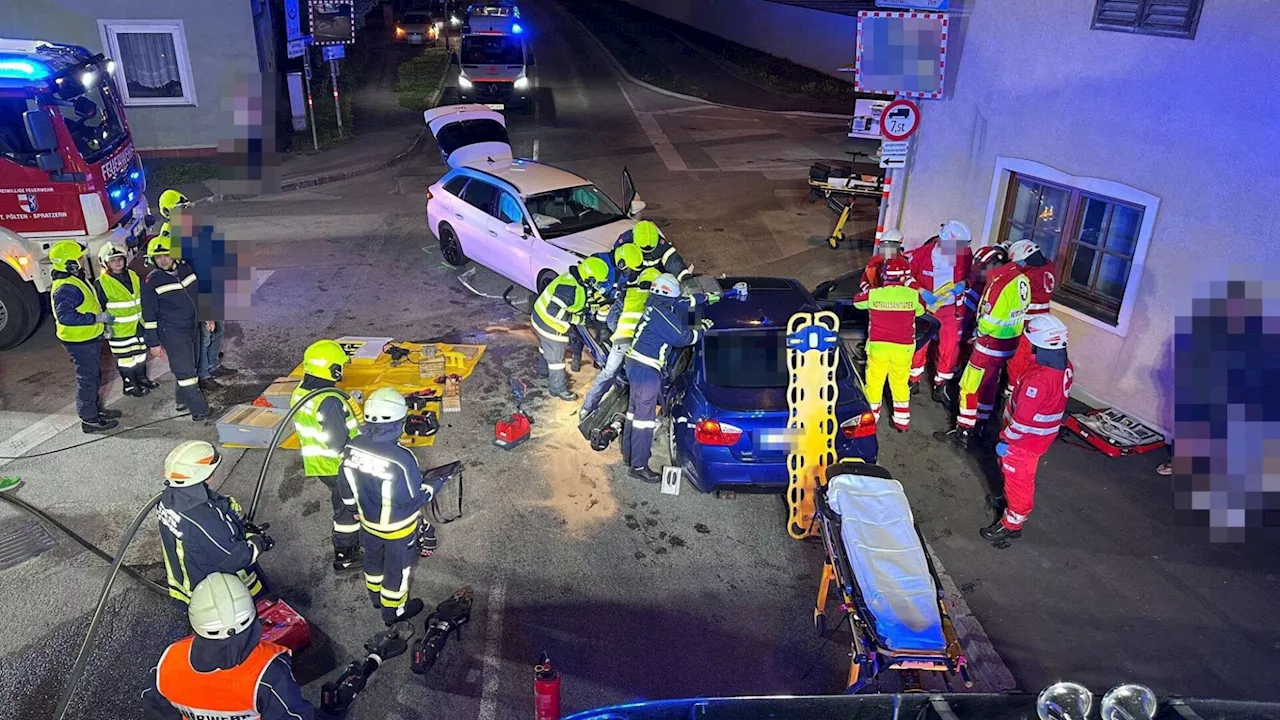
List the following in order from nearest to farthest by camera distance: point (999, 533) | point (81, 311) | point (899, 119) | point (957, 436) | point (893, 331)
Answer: point (999, 533) → point (81, 311) → point (893, 331) → point (957, 436) → point (899, 119)

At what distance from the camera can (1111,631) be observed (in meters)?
5.60

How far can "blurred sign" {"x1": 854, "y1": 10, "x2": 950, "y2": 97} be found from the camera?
9297 millimetres

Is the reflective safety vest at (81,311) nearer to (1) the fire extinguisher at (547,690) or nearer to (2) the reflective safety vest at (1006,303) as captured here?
(1) the fire extinguisher at (547,690)

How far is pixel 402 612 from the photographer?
5406 mm

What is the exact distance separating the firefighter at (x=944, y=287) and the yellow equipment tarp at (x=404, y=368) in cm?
477

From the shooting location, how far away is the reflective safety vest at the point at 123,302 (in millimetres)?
7699

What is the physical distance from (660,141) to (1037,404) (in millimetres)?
16139

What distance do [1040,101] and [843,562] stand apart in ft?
19.8

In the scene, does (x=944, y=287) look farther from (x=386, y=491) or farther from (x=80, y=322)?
(x=80, y=322)

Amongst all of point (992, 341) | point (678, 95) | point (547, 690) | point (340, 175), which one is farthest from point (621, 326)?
point (678, 95)

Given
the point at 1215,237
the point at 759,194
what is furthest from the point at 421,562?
the point at 759,194

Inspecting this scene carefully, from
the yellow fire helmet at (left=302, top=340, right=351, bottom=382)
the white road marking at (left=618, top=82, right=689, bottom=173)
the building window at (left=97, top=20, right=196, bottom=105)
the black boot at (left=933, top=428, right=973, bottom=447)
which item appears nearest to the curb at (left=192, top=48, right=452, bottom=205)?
the building window at (left=97, top=20, right=196, bottom=105)

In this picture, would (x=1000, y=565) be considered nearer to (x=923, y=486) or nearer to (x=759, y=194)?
(x=923, y=486)

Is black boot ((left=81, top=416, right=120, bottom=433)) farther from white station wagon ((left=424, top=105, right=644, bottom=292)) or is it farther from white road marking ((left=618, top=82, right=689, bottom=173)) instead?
white road marking ((left=618, top=82, right=689, bottom=173))
